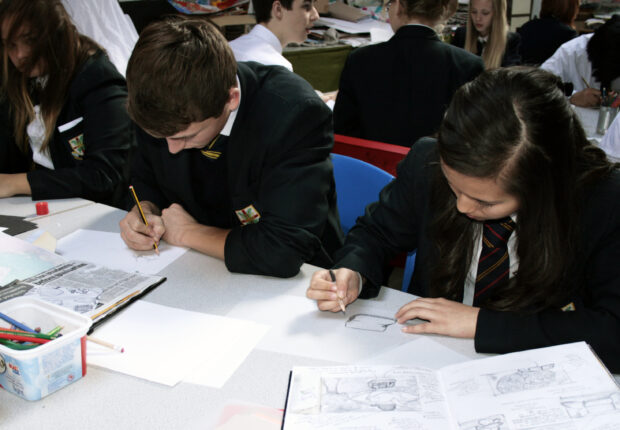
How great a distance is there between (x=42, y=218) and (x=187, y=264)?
1.66 ft

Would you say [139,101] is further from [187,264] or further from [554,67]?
[554,67]

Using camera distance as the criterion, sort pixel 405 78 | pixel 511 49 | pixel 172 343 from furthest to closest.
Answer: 1. pixel 511 49
2. pixel 405 78
3. pixel 172 343

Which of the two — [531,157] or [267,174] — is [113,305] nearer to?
[267,174]

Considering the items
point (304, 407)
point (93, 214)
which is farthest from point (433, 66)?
point (304, 407)

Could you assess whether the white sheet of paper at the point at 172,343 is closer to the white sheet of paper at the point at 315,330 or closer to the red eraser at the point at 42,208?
the white sheet of paper at the point at 315,330

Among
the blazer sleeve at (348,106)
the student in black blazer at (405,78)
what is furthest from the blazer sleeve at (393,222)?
the blazer sleeve at (348,106)

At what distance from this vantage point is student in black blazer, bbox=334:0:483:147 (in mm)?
2326

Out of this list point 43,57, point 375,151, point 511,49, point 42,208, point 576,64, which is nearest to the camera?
point 42,208

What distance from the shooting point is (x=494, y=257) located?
121 centimetres

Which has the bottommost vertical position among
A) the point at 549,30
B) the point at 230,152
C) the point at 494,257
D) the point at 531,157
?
the point at 494,257

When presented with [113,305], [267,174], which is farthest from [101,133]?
[113,305]

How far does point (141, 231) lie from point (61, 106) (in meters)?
0.71

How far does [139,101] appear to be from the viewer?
1.17 meters

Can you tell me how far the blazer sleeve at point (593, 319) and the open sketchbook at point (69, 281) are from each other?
68cm
